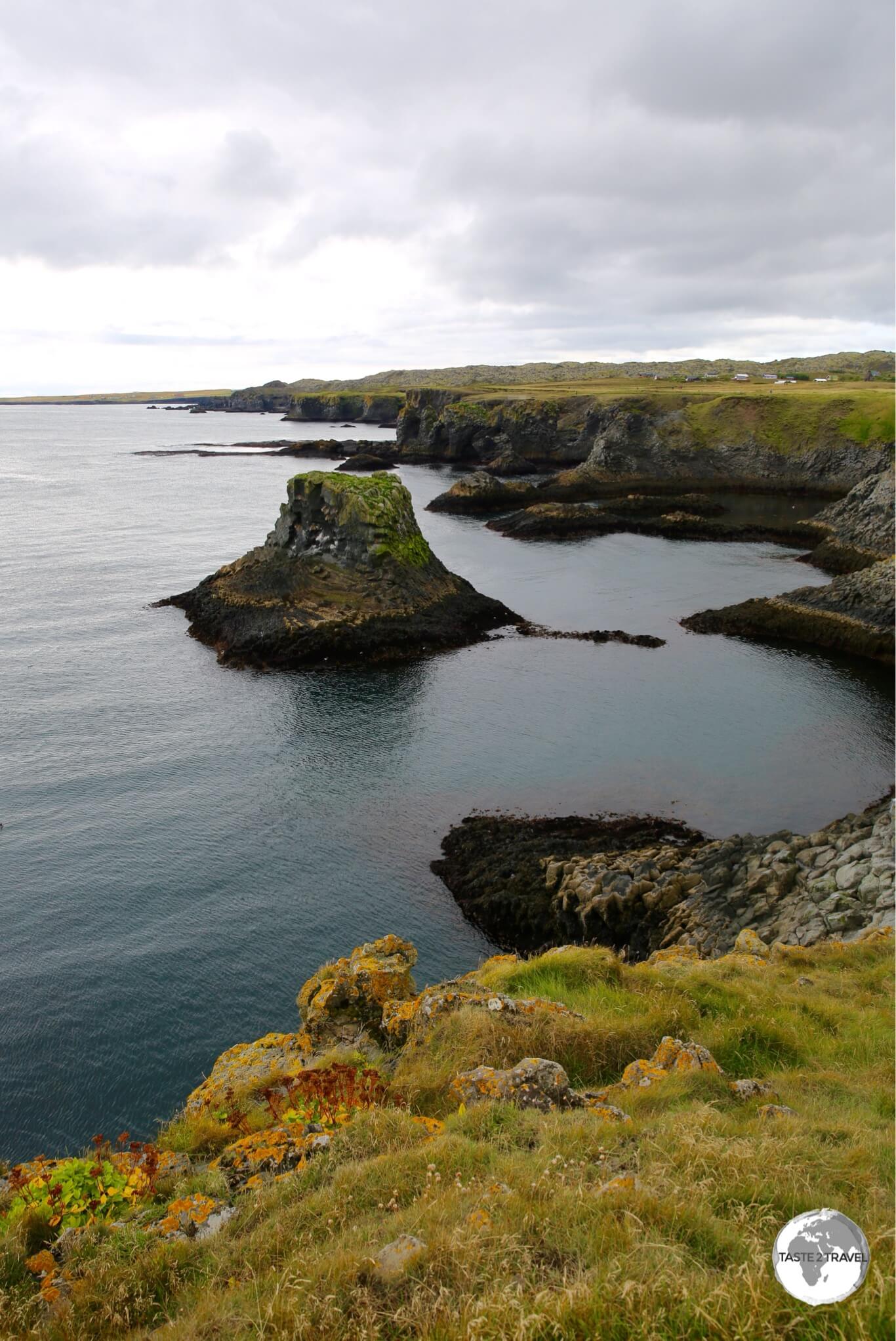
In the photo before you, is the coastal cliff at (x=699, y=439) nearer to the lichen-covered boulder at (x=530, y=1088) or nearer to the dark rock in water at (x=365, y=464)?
the dark rock in water at (x=365, y=464)

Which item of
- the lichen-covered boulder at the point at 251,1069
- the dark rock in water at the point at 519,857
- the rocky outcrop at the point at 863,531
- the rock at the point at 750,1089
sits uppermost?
the rocky outcrop at the point at 863,531

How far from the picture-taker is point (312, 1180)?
796 centimetres

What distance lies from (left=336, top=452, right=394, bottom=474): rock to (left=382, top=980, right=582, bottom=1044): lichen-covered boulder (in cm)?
12238

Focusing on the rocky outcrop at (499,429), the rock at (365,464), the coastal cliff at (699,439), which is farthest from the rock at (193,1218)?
the rocky outcrop at (499,429)

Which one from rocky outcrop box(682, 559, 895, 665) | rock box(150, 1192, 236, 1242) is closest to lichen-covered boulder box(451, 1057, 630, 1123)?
rock box(150, 1192, 236, 1242)

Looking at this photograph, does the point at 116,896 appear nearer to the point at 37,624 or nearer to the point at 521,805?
the point at 521,805

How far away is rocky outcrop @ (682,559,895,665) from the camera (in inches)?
1874

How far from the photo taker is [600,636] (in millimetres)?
51656

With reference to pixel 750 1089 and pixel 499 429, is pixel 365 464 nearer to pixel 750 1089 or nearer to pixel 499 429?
pixel 499 429

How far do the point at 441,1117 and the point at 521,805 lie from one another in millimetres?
21194

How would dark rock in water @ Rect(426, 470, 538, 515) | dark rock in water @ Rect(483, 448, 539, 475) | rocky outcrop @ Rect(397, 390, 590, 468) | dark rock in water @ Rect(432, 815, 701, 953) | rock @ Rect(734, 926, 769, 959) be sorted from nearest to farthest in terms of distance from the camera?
rock @ Rect(734, 926, 769, 959) → dark rock in water @ Rect(432, 815, 701, 953) → dark rock in water @ Rect(426, 470, 538, 515) → dark rock in water @ Rect(483, 448, 539, 475) → rocky outcrop @ Rect(397, 390, 590, 468)

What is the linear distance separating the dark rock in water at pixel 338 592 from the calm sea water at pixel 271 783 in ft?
7.71

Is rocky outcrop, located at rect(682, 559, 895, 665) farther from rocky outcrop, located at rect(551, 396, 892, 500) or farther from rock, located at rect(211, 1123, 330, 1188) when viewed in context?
rocky outcrop, located at rect(551, 396, 892, 500)

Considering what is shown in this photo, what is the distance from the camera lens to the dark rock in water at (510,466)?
131 metres
